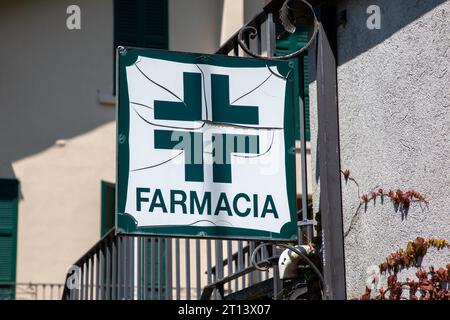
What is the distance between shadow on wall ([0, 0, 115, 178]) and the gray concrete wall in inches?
354

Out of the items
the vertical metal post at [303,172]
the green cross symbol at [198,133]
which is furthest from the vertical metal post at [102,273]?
the green cross symbol at [198,133]

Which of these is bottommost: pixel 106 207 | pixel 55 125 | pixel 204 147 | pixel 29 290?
pixel 204 147

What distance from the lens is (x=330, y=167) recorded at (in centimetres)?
782

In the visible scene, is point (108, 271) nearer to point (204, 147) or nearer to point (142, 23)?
point (204, 147)

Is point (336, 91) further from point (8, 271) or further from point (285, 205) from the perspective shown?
point (8, 271)

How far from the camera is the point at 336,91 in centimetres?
802

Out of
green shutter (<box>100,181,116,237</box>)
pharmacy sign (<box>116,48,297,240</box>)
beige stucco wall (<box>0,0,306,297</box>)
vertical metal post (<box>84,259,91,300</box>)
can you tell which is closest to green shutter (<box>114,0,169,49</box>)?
beige stucco wall (<box>0,0,306,297</box>)

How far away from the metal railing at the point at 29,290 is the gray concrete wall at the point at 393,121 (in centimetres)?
829

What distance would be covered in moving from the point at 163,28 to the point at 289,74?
10173 mm

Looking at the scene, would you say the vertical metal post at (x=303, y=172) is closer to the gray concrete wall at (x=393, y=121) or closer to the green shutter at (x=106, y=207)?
the gray concrete wall at (x=393, y=121)

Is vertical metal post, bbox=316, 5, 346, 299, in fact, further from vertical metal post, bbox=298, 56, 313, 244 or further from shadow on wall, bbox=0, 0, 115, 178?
shadow on wall, bbox=0, 0, 115, 178

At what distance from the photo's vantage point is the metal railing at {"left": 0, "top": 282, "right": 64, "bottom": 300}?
1591 cm

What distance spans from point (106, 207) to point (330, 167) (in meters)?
9.06

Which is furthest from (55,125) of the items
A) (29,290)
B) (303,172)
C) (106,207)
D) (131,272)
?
(303,172)
